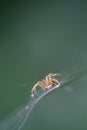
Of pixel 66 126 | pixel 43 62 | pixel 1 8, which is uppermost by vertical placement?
pixel 1 8

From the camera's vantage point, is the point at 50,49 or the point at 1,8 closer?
the point at 50,49

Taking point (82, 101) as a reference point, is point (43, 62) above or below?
above

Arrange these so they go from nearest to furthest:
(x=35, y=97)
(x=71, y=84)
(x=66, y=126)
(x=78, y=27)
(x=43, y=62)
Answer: (x=35, y=97)
(x=66, y=126)
(x=71, y=84)
(x=43, y=62)
(x=78, y=27)

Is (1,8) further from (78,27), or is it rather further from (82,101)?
(82,101)

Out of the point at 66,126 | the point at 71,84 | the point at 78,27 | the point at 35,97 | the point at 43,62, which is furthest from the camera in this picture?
the point at 78,27

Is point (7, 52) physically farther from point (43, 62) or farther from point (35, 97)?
point (35, 97)

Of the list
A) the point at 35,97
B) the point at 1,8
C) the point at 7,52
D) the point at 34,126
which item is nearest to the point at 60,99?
the point at 34,126

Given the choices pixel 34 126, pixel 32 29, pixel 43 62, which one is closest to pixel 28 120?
pixel 34 126
